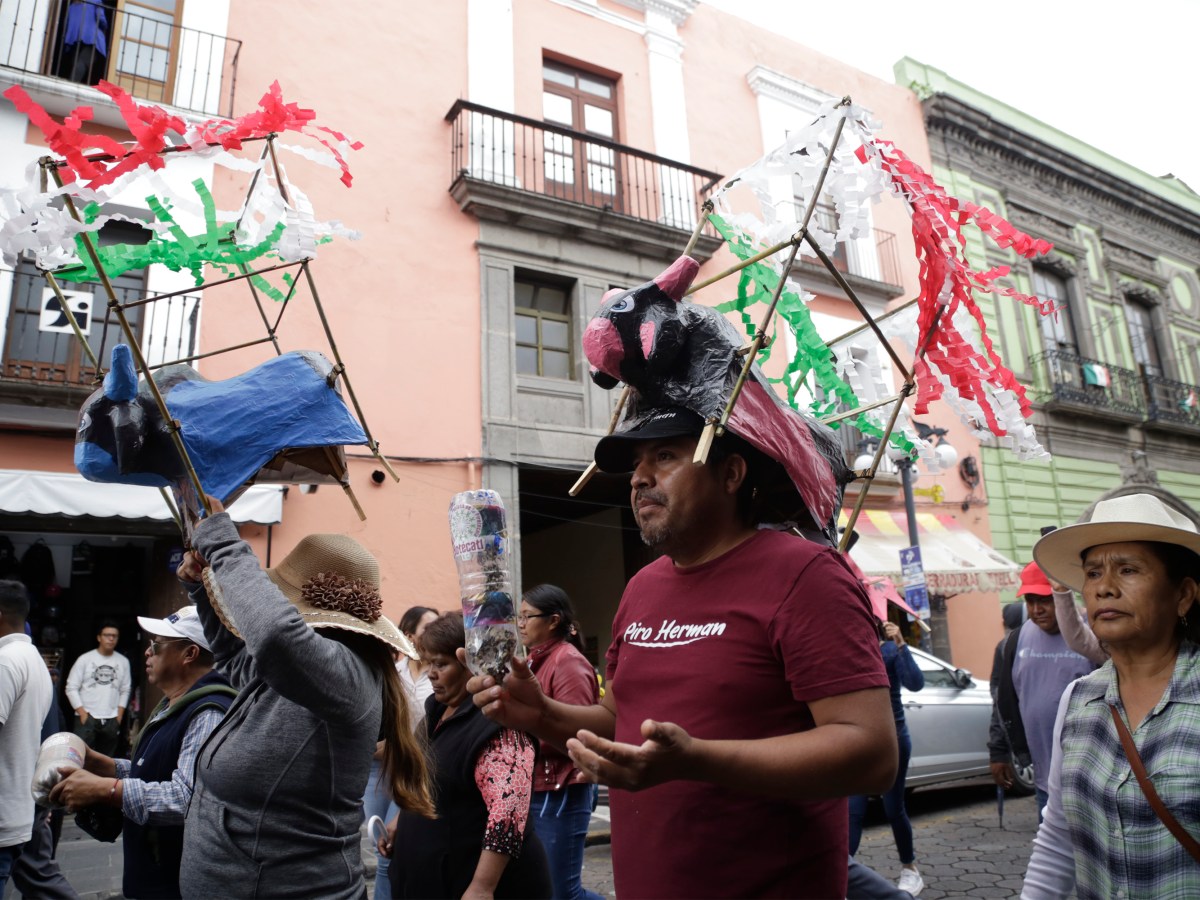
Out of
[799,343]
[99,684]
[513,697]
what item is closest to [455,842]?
[513,697]

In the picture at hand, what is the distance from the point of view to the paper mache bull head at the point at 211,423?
8.02ft

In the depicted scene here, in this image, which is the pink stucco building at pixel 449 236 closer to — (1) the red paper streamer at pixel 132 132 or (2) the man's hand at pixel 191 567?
(2) the man's hand at pixel 191 567

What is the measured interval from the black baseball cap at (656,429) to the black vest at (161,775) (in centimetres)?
170

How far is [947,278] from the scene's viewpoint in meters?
2.24

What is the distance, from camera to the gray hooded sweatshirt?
2.12m

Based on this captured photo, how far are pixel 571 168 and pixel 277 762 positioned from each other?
10.9m

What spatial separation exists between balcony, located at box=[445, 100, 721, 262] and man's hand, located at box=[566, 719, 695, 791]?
1036 cm

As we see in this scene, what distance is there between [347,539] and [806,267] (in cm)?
1094

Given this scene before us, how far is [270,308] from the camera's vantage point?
9.29m

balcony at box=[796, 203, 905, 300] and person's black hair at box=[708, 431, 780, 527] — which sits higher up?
balcony at box=[796, 203, 905, 300]

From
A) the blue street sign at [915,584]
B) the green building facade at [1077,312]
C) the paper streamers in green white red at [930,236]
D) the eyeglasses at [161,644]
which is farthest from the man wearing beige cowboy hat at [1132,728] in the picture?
the green building facade at [1077,312]

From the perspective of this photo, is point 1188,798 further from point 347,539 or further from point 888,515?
point 888,515

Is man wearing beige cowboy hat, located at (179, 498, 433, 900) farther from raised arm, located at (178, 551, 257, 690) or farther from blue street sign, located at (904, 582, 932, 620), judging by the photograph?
blue street sign, located at (904, 582, 932, 620)

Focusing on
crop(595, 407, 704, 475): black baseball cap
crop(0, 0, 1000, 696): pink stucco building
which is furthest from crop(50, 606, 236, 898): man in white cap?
crop(0, 0, 1000, 696): pink stucco building
